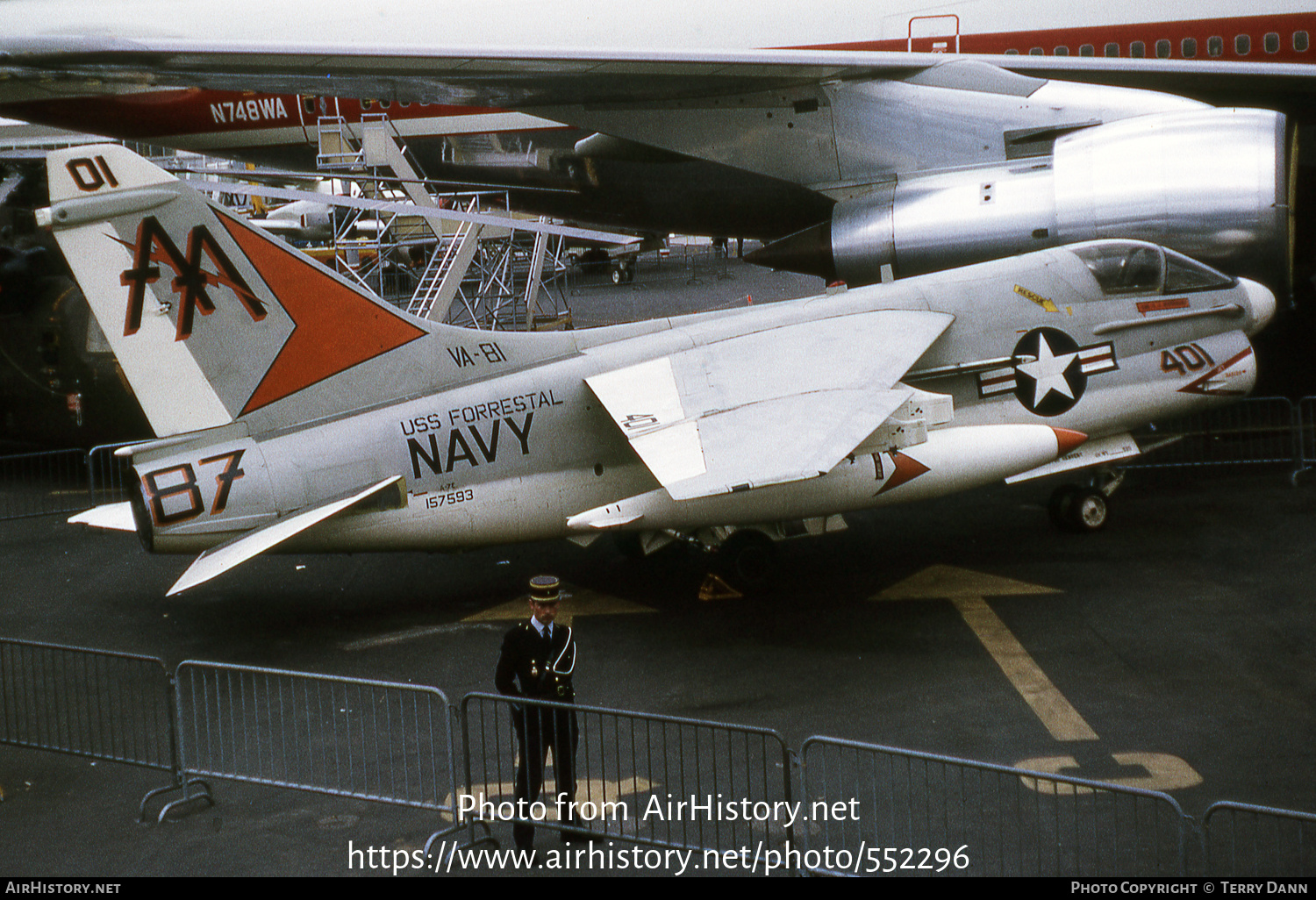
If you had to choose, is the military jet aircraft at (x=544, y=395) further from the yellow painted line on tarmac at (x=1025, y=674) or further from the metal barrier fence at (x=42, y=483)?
the metal barrier fence at (x=42, y=483)

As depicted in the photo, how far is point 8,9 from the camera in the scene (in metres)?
21.7

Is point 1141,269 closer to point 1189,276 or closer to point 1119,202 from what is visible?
point 1189,276

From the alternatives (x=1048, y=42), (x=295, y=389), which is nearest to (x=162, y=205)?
(x=295, y=389)

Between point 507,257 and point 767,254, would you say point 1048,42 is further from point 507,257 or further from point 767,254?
point 507,257

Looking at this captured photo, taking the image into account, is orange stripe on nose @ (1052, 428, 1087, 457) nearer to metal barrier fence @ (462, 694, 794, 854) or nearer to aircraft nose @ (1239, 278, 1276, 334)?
aircraft nose @ (1239, 278, 1276, 334)

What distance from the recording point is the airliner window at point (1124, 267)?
42.1 feet

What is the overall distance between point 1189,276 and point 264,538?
9.69 metres

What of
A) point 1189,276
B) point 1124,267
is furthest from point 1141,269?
point 1189,276

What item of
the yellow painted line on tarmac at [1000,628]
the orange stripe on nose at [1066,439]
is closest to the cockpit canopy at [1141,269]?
the orange stripe on nose at [1066,439]

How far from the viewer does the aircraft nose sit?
13.3 metres

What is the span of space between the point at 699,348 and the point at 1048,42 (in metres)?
10.3

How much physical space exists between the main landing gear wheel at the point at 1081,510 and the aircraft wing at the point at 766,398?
112 inches

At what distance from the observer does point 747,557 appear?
1222 centimetres
